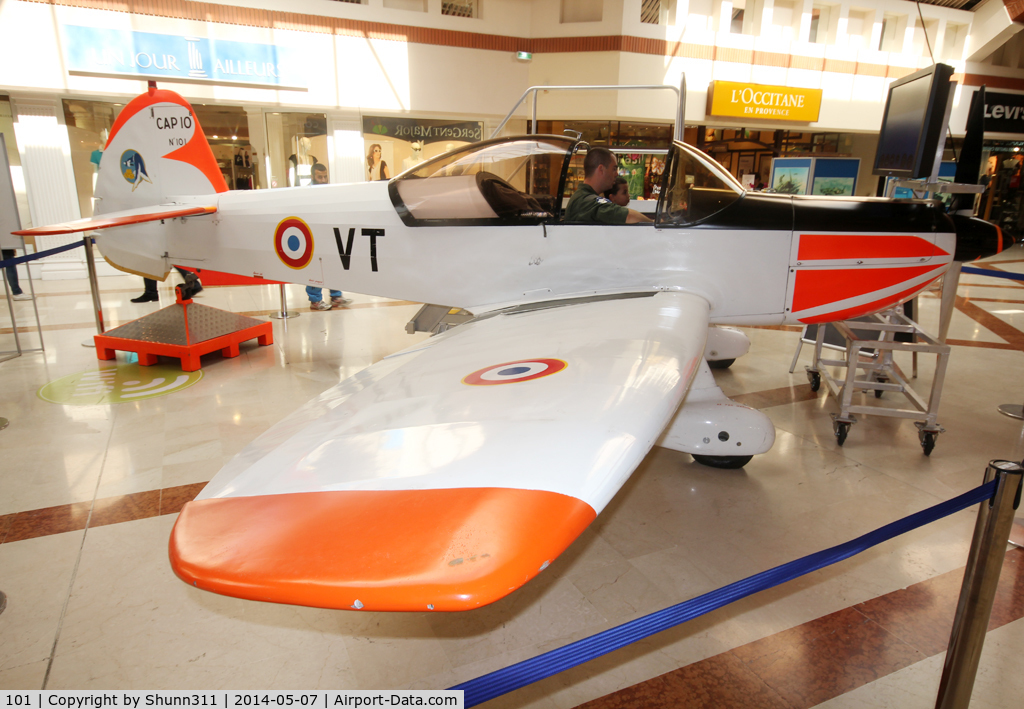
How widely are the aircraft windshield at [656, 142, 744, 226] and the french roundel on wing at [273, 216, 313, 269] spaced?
2.52 metres

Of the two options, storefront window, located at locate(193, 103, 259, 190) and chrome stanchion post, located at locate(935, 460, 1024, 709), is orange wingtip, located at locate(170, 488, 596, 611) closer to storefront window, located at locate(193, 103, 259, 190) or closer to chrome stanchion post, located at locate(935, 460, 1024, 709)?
chrome stanchion post, located at locate(935, 460, 1024, 709)

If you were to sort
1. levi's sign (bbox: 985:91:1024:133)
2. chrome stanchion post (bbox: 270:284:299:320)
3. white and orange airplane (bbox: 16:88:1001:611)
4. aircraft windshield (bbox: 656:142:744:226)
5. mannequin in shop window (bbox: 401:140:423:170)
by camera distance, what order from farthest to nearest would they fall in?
1. levi's sign (bbox: 985:91:1024:133)
2. mannequin in shop window (bbox: 401:140:423:170)
3. chrome stanchion post (bbox: 270:284:299:320)
4. aircraft windshield (bbox: 656:142:744:226)
5. white and orange airplane (bbox: 16:88:1001:611)

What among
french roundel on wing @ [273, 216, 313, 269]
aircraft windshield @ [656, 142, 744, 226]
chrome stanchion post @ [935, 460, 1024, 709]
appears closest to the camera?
chrome stanchion post @ [935, 460, 1024, 709]

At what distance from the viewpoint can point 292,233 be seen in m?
4.23

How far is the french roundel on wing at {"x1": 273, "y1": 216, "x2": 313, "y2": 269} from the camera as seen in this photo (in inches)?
165

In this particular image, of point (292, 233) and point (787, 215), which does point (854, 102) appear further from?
point (292, 233)

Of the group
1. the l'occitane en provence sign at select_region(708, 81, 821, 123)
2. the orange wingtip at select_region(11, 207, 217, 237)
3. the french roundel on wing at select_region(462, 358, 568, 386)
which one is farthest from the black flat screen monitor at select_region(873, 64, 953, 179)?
the l'occitane en provence sign at select_region(708, 81, 821, 123)

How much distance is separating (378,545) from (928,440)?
385cm

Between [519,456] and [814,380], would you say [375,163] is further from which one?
[519,456]

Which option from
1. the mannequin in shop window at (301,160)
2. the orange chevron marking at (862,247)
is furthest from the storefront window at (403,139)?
the orange chevron marking at (862,247)

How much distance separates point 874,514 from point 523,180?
2743 mm

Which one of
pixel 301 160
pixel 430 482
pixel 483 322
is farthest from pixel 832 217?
pixel 301 160

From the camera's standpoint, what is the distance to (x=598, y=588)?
7.74 feet

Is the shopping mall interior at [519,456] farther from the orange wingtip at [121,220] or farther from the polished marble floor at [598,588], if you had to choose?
the orange wingtip at [121,220]
